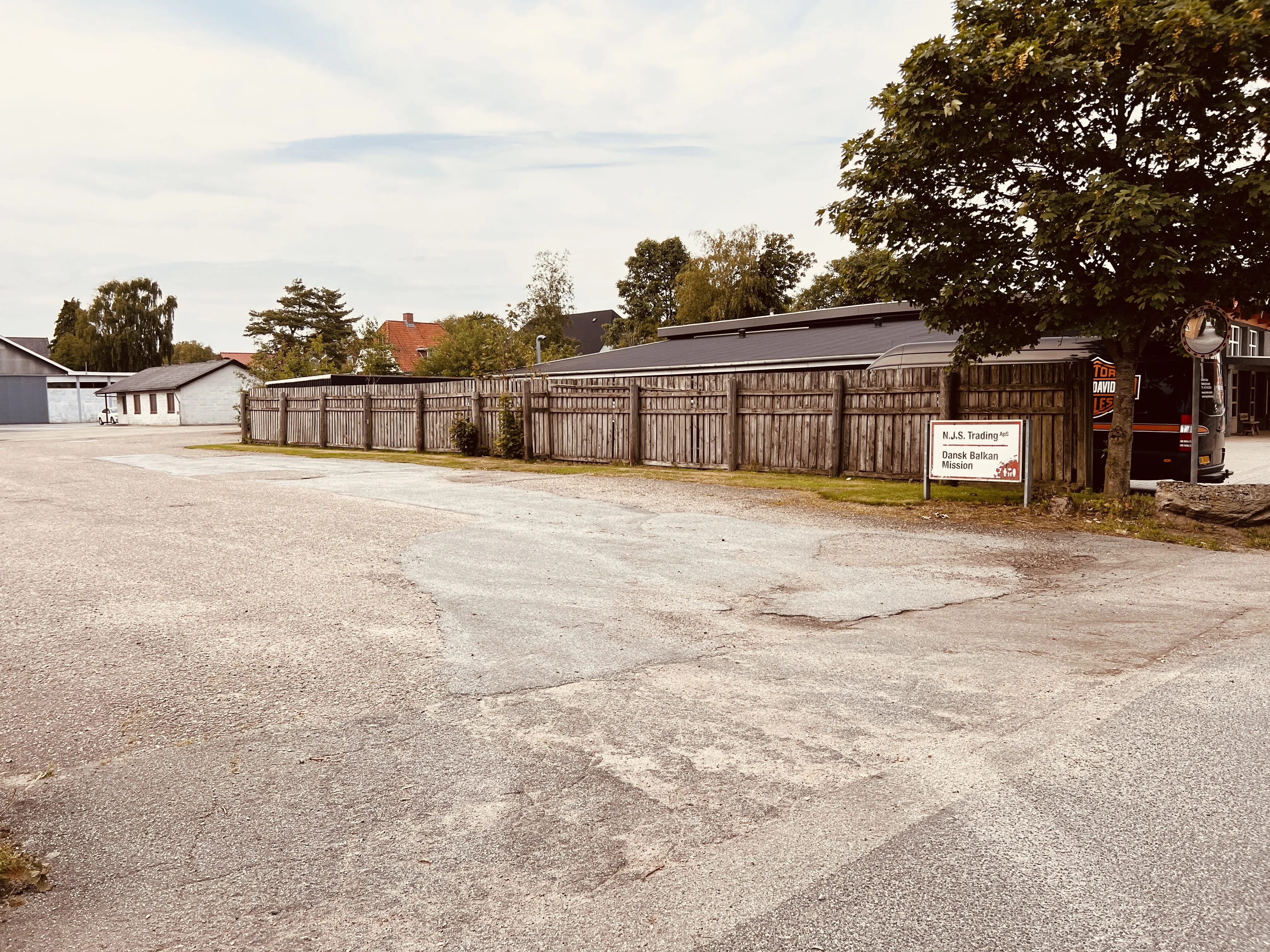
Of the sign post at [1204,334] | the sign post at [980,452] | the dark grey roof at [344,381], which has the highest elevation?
the dark grey roof at [344,381]

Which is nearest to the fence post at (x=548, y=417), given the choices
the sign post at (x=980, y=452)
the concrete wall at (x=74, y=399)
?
the sign post at (x=980, y=452)

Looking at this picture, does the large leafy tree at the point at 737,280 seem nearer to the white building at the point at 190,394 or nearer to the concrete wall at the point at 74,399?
the white building at the point at 190,394

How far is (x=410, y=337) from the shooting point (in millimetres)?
81375

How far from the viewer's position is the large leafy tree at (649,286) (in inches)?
2594

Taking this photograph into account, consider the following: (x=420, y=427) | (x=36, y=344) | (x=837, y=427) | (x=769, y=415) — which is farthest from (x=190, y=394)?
(x=837, y=427)

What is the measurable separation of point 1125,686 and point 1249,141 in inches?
341

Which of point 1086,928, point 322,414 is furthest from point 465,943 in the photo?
point 322,414

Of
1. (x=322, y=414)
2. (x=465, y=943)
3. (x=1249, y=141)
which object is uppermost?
(x=1249, y=141)

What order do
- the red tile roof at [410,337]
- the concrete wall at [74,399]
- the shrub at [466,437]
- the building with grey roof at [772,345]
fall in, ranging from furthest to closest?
the red tile roof at [410,337] → the concrete wall at [74,399] → the shrub at [466,437] → the building with grey roof at [772,345]

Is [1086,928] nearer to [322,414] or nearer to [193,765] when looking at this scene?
[193,765]

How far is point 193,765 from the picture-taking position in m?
3.99

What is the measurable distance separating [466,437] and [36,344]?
79.0 metres

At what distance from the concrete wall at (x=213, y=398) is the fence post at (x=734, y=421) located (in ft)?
154

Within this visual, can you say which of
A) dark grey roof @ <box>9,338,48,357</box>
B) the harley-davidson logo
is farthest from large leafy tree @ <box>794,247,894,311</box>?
dark grey roof @ <box>9,338,48,357</box>
